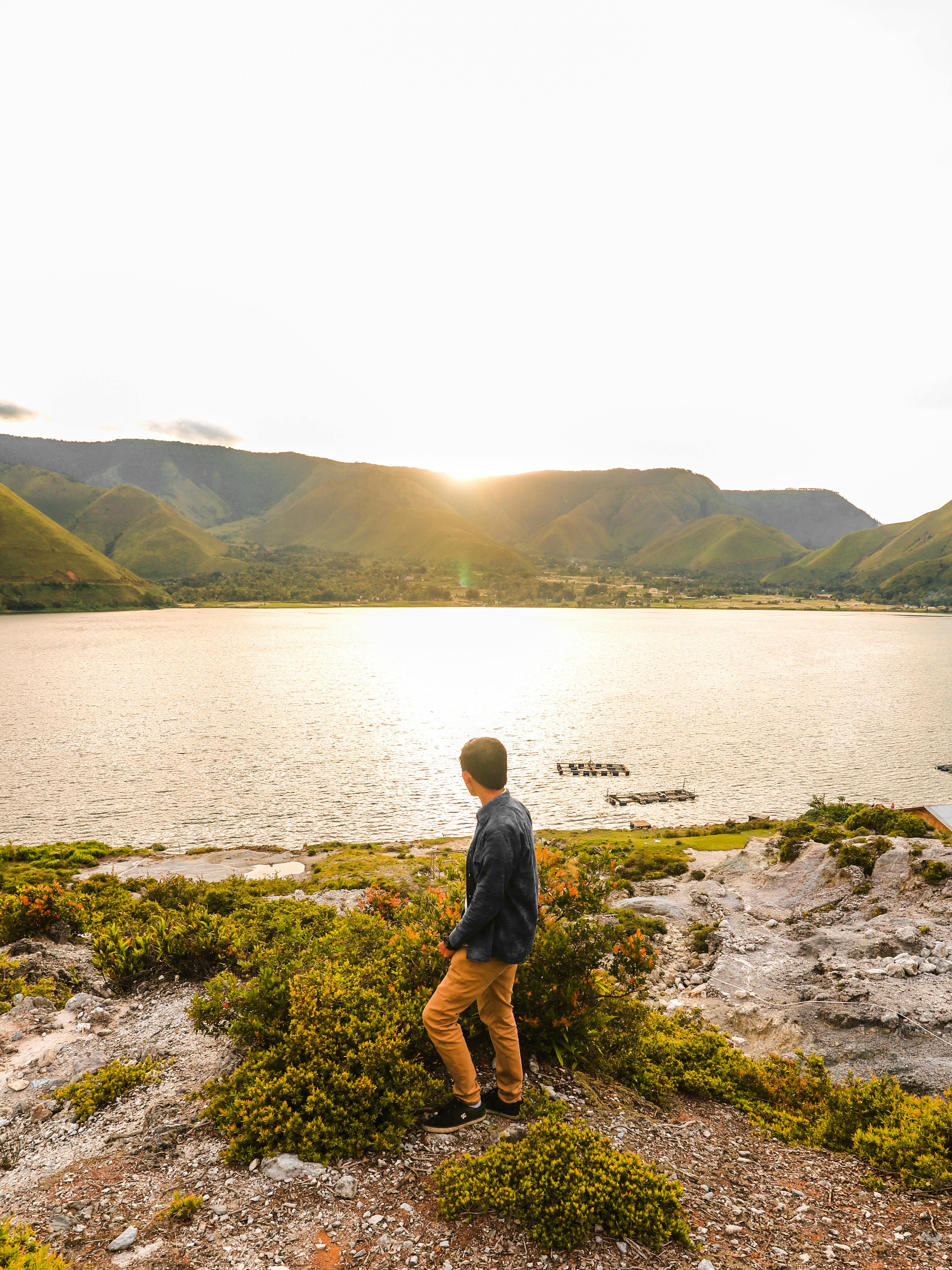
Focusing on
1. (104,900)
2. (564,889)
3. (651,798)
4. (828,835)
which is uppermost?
(564,889)

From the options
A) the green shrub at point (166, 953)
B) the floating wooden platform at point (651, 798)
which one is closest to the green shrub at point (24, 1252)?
the green shrub at point (166, 953)

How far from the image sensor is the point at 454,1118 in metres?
6.16

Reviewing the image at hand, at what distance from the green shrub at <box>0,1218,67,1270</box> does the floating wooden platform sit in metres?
40.4

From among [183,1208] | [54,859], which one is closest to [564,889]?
[183,1208]

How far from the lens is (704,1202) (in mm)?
5574

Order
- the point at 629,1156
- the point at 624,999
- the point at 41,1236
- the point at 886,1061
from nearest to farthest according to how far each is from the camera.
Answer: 1. the point at 41,1236
2. the point at 629,1156
3. the point at 886,1061
4. the point at 624,999

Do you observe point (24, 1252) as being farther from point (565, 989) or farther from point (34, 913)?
point (34, 913)

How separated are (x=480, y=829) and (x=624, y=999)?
18.4 ft

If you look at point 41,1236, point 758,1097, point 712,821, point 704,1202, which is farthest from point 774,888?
point 712,821

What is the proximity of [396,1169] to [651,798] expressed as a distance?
133ft

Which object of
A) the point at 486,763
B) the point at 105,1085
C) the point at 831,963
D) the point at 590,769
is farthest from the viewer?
the point at 590,769

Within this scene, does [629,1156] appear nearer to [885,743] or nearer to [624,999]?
[624,999]

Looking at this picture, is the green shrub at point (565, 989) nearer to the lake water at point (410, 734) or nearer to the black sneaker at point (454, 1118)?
the black sneaker at point (454, 1118)

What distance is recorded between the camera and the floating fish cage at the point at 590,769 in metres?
49.0
